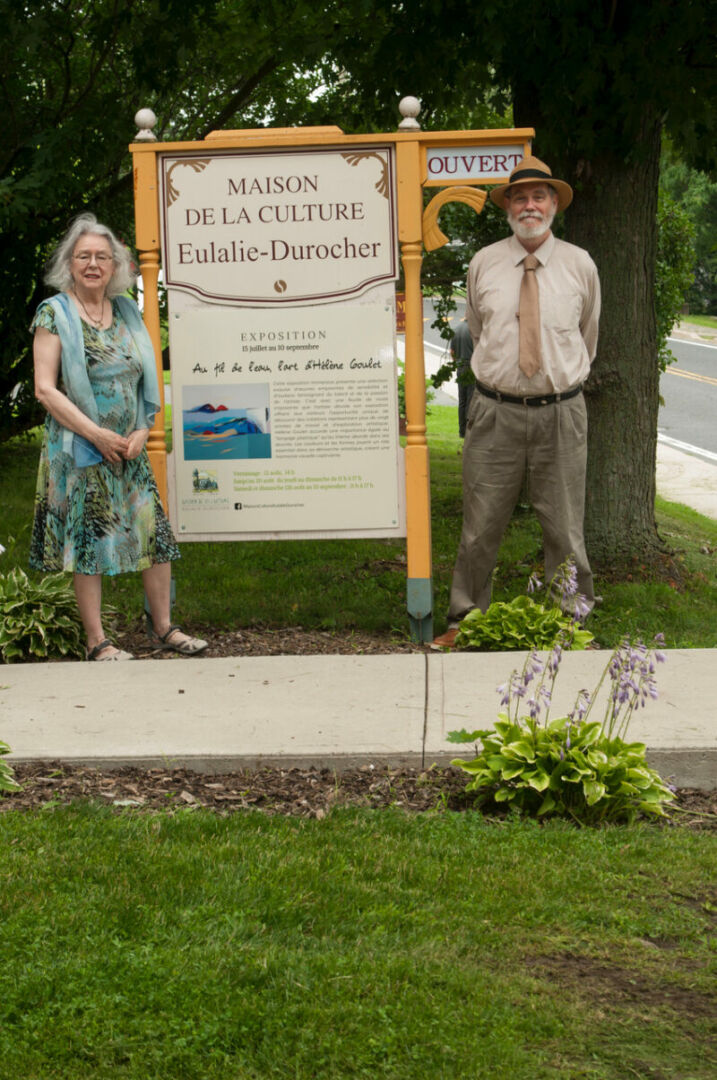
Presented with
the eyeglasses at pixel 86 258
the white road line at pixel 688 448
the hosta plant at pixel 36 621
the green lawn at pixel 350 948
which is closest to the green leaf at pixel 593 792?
the green lawn at pixel 350 948

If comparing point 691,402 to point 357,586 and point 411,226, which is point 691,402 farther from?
point 411,226

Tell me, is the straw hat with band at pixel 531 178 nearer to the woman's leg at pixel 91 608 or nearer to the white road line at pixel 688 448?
the woman's leg at pixel 91 608

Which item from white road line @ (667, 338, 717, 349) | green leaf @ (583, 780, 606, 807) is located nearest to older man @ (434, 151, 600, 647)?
green leaf @ (583, 780, 606, 807)

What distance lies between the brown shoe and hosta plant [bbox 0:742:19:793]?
99.9 inches

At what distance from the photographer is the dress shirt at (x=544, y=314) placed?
615 centimetres

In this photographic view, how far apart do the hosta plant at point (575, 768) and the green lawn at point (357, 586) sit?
237 centimetres

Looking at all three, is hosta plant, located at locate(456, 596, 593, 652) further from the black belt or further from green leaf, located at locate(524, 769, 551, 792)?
green leaf, located at locate(524, 769, 551, 792)

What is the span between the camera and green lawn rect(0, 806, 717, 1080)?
275 cm

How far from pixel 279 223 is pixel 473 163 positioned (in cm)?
96

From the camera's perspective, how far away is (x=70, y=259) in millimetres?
6012

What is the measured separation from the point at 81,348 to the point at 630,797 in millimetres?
3178

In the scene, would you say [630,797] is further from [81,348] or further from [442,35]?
[442,35]

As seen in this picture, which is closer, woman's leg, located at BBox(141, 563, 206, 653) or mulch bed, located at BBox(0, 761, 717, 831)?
mulch bed, located at BBox(0, 761, 717, 831)

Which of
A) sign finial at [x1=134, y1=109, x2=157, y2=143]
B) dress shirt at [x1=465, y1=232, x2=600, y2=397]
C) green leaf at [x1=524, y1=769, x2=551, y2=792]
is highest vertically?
sign finial at [x1=134, y1=109, x2=157, y2=143]
